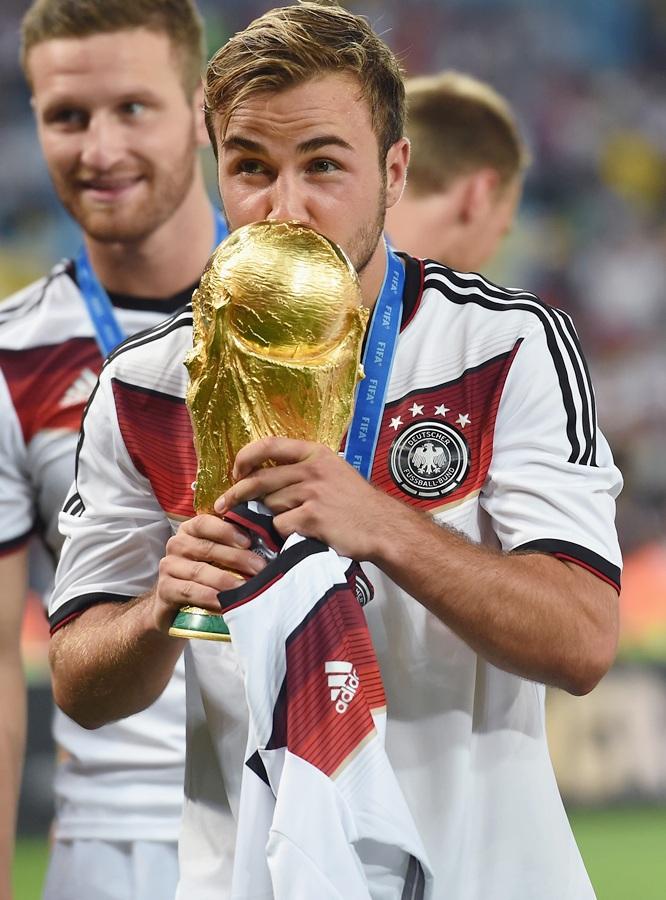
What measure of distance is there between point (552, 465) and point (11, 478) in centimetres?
154

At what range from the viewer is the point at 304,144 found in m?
1.89

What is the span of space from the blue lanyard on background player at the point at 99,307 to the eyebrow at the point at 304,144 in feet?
4.13

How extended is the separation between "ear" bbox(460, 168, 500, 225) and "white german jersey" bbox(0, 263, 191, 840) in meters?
0.87

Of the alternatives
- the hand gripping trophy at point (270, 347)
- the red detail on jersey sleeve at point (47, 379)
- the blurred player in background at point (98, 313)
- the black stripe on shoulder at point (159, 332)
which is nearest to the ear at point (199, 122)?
the blurred player in background at point (98, 313)

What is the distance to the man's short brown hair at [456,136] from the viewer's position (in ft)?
12.1

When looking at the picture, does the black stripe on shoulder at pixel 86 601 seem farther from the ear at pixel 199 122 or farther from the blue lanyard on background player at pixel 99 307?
the ear at pixel 199 122

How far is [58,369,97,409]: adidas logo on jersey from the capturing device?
313 cm

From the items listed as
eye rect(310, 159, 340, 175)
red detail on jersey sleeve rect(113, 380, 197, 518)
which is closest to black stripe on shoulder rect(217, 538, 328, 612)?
red detail on jersey sleeve rect(113, 380, 197, 518)

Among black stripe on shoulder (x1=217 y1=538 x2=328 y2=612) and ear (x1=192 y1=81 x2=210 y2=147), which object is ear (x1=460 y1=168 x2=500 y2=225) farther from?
black stripe on shoulder (x1=217 y1=538 x2=328 y2=612)

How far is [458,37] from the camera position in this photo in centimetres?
867

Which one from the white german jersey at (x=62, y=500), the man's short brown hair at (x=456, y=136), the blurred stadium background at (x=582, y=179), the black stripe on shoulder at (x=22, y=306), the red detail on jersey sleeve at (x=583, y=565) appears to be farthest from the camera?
the blurred stadium background at (x=582, y=179)

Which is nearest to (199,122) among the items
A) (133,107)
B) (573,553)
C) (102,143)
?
(133,107)

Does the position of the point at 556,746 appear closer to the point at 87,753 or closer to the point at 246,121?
the point at 87,753

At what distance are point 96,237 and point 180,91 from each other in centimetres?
39
